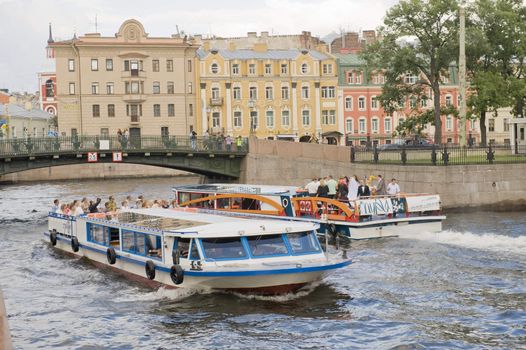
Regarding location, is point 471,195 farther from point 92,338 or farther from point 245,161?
point 92,338

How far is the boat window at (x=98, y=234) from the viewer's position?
31.4 m

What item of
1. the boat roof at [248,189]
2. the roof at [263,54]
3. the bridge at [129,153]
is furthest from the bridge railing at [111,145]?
the roof at [263,54]

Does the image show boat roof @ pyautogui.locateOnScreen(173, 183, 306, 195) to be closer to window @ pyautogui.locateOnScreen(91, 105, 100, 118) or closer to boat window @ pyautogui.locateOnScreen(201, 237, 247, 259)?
boat window @ pyautogui.locateOnScreen(201, 237, 247, 259)

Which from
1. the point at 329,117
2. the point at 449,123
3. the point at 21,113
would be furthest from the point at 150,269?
the point at 21,113

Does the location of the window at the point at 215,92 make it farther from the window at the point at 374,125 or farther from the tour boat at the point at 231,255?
the tour boat at the point at 231,255

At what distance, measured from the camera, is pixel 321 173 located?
5322 cm

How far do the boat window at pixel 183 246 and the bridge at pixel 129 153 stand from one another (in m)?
28.3

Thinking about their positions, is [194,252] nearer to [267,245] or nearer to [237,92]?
[267,245]

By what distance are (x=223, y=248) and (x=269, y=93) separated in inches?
2710

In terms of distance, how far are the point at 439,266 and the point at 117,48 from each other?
63.9 m

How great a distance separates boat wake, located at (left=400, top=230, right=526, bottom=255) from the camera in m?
30.6

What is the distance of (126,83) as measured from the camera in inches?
3506

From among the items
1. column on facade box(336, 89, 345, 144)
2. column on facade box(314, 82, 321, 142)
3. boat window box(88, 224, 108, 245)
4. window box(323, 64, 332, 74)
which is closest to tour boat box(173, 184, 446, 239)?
boat window box(88, 224, 108, 245)

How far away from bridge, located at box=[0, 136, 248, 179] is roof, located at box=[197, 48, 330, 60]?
1234 inches
